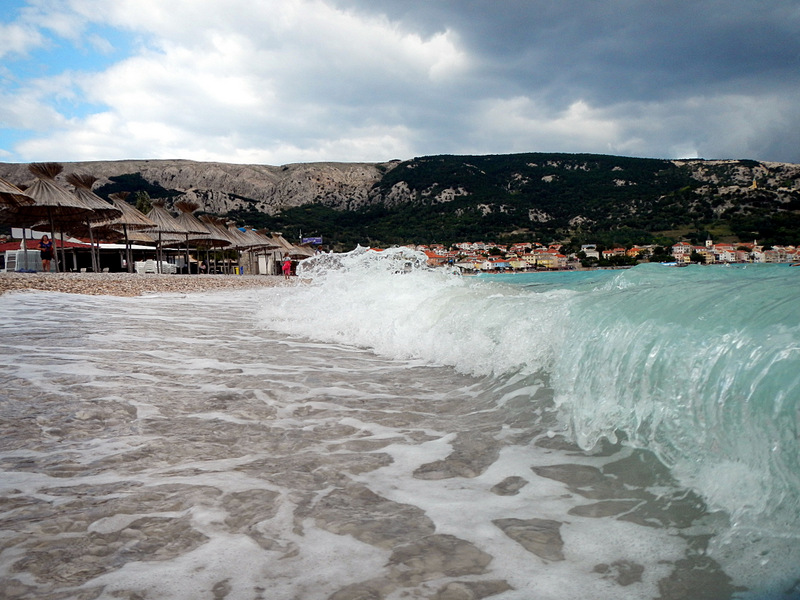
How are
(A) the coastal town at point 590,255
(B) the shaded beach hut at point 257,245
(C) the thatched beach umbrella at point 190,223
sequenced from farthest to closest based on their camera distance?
(B) the shaded beach hut at point 257,245, (C) the thatched beach umbrella at point 190,223, (A) the coastal town at point 590,255

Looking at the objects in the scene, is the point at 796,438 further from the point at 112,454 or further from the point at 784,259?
the point at 784,259

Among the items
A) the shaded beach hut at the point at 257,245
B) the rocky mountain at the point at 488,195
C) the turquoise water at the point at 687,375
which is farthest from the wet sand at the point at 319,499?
the shaded beach hut at the point at 257,245

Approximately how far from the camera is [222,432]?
2764 mm

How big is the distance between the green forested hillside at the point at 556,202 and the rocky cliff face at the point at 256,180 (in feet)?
15.0

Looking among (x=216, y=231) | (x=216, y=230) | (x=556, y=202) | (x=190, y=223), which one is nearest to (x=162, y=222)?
(x=190, y=223)

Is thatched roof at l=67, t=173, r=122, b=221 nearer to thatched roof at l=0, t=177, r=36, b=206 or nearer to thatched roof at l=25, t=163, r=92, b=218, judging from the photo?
thatched roof at l=25, t=163, r=92, b=218

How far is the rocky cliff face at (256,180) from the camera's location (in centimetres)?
10425

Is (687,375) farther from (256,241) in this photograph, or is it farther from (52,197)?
(256,241)

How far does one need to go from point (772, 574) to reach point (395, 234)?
73590mm

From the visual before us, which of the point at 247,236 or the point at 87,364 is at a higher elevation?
the point at 247,236

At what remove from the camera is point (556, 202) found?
7231cm

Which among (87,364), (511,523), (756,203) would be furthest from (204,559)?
(756,203)

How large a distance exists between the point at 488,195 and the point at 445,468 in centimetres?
8309

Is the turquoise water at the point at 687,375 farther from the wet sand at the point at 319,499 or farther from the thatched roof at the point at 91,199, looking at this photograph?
the thatched roof at the point at 91,199
